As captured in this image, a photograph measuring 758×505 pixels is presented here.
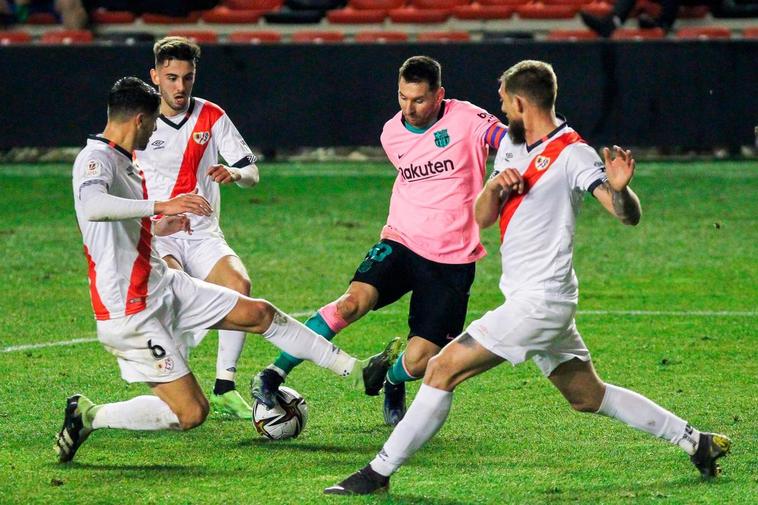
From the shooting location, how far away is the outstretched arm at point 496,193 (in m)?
5.41

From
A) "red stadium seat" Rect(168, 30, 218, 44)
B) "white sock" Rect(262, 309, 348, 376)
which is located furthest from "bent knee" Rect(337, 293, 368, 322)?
"red stadium seat" Rect(168, 30, 218, 44)

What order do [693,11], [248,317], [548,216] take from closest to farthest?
[548,216], [248,317], [693,11]

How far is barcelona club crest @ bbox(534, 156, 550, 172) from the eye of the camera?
5.60 m

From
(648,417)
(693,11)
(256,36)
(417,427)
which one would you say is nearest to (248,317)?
(417,427)

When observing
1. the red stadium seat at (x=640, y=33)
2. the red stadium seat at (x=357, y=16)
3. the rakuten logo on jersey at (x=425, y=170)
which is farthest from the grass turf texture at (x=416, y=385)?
the red stadium seat at (x=357, y=16)

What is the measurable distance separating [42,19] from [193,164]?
14.1 metres

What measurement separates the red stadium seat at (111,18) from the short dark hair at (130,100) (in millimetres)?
15029

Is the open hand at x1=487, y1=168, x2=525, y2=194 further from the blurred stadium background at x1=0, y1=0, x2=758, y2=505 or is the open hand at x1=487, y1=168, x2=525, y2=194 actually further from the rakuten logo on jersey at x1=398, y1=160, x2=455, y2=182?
the rakuten logo on jersey at x1=398, y1=160, x2=455, y2=182

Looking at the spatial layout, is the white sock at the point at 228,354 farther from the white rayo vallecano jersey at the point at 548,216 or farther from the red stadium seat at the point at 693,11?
the red stadium seat at the point at 693,11

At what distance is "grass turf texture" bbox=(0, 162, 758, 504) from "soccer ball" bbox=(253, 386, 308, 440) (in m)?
0.08

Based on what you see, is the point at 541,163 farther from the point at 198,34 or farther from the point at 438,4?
the point at 438,4

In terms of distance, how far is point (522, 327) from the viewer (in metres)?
5.54

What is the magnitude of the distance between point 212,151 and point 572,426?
2.59 metres

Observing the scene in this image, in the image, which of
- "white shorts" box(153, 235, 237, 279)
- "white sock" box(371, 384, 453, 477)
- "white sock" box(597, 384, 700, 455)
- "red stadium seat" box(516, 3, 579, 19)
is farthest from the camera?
"red stadium seat" box(516, 3, 579, 19)
